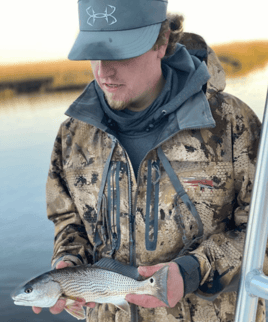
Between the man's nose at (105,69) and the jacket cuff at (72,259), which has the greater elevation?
the man's nose at (105,69)

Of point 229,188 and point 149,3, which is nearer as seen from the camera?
point 149,3

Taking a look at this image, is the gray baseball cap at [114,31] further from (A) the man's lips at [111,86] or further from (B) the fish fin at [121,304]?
(B) the fish fin at [121,304]

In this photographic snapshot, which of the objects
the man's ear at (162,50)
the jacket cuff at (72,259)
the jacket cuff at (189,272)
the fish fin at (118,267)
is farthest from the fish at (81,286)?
the man's ear at (162,50)

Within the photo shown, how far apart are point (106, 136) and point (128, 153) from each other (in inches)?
6.0

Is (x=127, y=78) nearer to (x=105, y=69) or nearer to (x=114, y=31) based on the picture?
(x=105, y=69)

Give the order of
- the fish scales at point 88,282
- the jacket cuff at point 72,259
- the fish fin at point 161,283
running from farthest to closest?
1. the jacket cuff at point 72,259
2. the fish scales at point 88,282
3. the fish fin at point 161,283

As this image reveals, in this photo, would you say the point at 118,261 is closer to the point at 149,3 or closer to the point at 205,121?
the point at 205,121

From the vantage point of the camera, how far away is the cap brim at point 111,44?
176cm

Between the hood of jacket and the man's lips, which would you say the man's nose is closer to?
the man's lips

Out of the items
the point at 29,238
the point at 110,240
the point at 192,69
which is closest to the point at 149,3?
the point at 192,69

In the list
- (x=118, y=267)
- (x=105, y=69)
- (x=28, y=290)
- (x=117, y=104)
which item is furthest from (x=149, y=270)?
(x=105, y=69)

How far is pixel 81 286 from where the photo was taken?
198 centimetres

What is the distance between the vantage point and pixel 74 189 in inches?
86.6

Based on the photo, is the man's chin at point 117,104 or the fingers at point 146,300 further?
the man's chin at point 117,104
